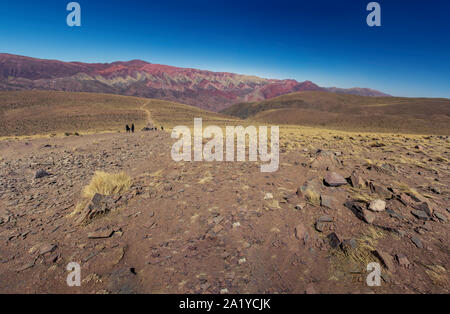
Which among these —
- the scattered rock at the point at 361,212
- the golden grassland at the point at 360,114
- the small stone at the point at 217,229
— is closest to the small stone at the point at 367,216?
the scattered rock at the point at 361,212

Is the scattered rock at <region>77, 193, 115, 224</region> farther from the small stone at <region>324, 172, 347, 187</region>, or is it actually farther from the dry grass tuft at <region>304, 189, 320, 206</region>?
the small stone at <region>324, 172, 347, 187</region>

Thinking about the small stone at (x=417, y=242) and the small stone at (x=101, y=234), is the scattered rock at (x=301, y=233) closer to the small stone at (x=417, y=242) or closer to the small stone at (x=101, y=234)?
the small stone at (x=417, y=242)

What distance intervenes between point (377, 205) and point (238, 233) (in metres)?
3.15

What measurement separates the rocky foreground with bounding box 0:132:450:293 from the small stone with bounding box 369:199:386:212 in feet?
0.08

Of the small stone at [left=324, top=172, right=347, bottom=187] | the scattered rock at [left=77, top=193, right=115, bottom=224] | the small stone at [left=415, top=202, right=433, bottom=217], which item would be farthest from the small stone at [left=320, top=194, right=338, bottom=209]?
the scattered rock at [left=77, top=193, right=115, bottom=224]

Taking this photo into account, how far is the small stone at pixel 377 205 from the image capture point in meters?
4.30

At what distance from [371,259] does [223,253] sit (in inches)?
95.9

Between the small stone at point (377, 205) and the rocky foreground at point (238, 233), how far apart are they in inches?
1.0

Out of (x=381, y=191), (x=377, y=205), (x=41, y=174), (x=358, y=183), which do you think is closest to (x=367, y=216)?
(x=377, y=205)

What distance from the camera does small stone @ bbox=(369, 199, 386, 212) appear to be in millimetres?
4305

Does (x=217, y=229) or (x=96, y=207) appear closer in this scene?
(x=217, y=229)

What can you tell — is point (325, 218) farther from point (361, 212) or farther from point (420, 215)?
point (420, 215)

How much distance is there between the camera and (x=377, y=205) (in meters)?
4.35
